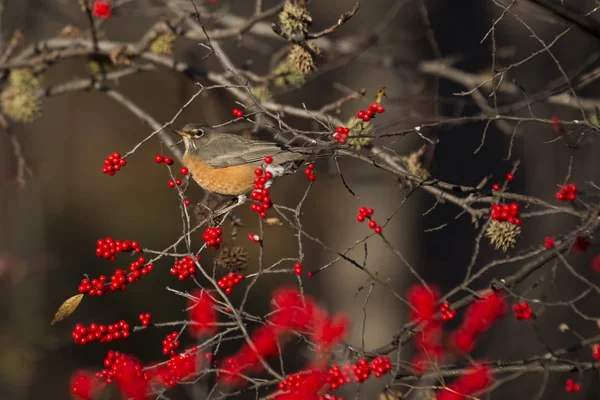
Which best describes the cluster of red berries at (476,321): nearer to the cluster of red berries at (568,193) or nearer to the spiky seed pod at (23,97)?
the cluster of red berries at (568,193)

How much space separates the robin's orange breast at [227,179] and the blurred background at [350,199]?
0.28 meters

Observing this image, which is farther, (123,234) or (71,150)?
(71,150)

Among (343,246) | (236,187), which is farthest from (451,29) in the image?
(236,187)

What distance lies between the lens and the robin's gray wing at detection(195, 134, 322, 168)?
330cm

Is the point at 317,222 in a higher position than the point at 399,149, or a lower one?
lower

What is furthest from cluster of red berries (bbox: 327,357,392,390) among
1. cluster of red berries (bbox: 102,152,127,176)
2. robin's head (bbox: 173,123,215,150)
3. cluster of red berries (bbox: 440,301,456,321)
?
robin's head (bbox: 173,123,215,150)

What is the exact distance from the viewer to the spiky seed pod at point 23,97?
12.4 feet

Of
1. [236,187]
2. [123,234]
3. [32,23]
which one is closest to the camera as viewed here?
[236,187]

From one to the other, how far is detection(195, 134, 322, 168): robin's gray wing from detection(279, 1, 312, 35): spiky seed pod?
60 centimetres

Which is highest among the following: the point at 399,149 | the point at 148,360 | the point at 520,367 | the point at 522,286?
the point at 520,367

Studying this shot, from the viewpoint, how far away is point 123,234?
935cm

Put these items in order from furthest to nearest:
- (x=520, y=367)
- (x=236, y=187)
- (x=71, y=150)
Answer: (x=71, y=150), (x=236, y=187), (x=520, y=367)

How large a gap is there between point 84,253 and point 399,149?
16.3 ft

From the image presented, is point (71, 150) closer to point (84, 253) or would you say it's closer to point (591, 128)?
point (84, 253)
